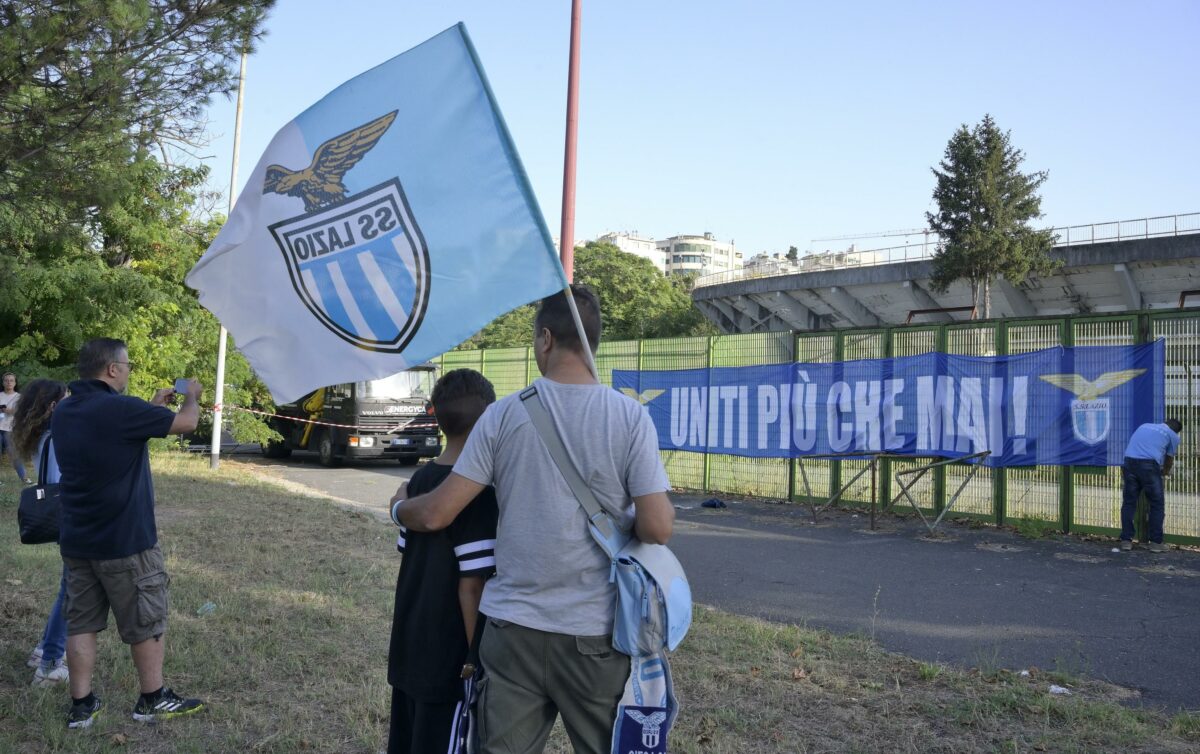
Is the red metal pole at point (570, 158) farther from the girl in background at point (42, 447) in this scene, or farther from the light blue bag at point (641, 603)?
the light blue bag at point (641, 603)

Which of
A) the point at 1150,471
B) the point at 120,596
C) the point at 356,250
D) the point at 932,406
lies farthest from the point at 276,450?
the point at 356,250

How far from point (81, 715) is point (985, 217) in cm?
5199

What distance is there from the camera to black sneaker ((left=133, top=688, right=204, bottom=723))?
4.79m

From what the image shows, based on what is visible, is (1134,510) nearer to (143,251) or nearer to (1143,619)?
(1143,619)

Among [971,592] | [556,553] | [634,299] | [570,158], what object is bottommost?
[971,592]

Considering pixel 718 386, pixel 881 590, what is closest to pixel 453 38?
pixel 881 590

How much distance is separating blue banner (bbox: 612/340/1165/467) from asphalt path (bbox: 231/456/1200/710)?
1.16 m

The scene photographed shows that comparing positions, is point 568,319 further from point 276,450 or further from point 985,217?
point 985,217

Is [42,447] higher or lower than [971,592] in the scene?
higher

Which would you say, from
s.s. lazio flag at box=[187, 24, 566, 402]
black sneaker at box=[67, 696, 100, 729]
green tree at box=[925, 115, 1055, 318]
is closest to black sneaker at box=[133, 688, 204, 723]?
black sneaker at box=[67, 696, 100, 729]

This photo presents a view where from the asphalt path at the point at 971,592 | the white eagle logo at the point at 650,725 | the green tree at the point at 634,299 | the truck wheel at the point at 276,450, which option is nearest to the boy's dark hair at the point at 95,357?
the white eagle logo at the point at 650,725

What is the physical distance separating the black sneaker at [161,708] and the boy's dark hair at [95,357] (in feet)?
5.46

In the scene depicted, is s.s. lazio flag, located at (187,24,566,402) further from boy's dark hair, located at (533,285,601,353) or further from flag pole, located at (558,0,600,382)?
flag pole, located at (558,0,600,382)

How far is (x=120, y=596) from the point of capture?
4637mm
